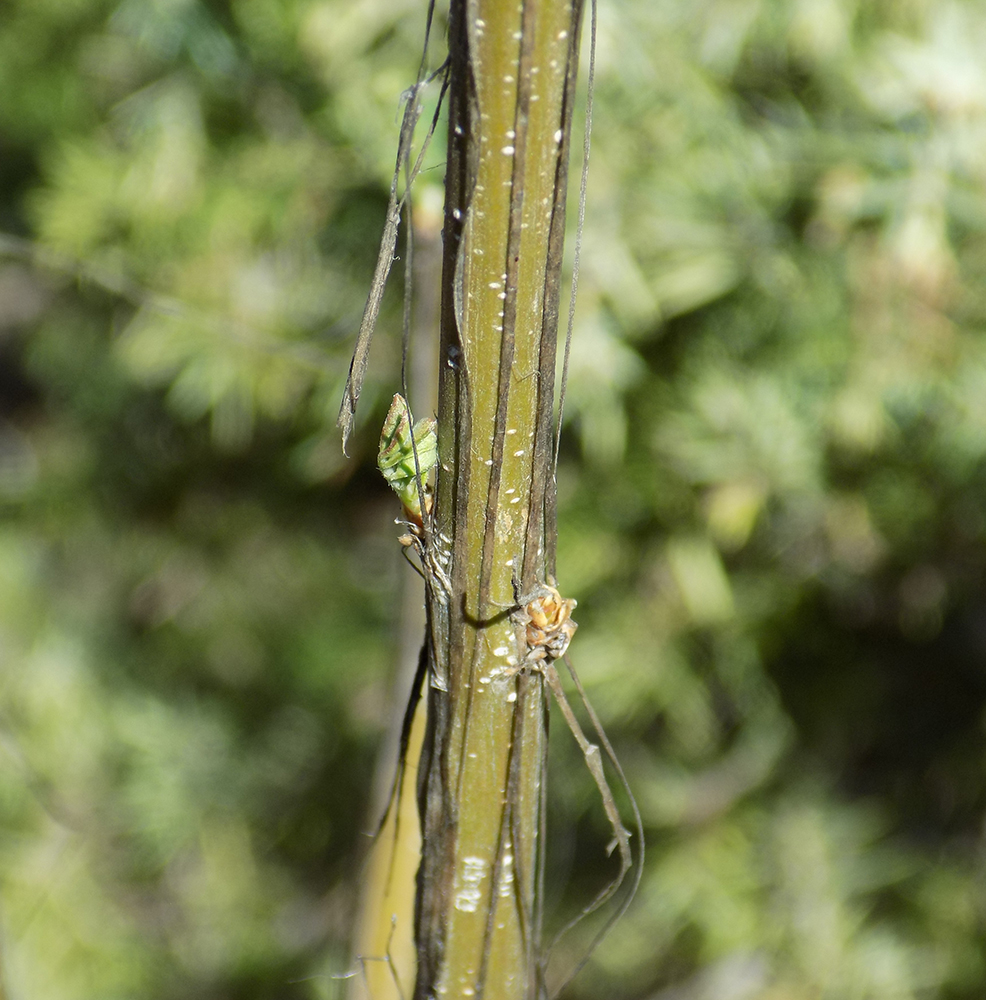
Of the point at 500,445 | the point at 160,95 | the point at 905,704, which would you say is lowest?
the point at 500,445

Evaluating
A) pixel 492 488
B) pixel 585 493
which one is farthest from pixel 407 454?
pixel 585 493

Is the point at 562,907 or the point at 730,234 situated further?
the point at 562,907

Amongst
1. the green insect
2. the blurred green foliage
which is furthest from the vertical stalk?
the blurred green foliage

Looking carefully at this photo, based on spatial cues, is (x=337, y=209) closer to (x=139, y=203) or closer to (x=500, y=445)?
(x=139, y=203)

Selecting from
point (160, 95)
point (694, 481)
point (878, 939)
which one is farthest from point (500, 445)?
point (878, 939)

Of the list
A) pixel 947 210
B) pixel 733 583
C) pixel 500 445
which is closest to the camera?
pixel 500 445

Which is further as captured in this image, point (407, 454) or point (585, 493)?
point (585, 493)

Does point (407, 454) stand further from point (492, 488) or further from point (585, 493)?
point (585, 493)

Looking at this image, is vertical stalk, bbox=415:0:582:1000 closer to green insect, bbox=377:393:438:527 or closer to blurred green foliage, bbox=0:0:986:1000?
green insect, bbox=377:393:438:527
